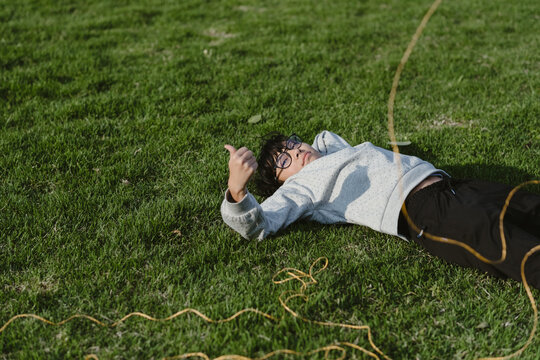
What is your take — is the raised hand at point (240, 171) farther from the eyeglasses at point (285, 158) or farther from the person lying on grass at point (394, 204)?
A: the eyeglasses at point (285, 158)

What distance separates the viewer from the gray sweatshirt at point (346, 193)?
2.86 meters

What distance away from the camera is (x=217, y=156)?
384 cm

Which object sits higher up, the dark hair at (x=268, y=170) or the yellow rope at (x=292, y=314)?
the dark hair at (x=268, y=170)

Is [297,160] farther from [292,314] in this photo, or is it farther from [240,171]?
[292,314]

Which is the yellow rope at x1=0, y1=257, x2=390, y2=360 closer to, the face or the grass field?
the grass field

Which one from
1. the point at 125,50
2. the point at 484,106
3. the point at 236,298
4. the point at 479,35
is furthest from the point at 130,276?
the point at 479,35

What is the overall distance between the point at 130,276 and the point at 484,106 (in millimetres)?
3695

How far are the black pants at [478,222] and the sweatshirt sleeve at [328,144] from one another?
0.83 metres

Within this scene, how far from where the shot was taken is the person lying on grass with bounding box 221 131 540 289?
2.62 metres

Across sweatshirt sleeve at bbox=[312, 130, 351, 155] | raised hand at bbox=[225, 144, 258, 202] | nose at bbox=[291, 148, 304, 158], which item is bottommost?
sweatshirt sleeve at bbox=[312, 130, 351, 155]

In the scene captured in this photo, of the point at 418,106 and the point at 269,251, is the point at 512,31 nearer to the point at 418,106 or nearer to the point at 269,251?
the point at 418,106

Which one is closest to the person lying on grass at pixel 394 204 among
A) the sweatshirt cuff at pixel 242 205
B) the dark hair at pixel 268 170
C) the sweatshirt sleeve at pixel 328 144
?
the sweatshirt cuff at pixel 242 205

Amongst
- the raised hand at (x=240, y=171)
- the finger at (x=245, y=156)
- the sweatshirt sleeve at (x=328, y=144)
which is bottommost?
the sweatshirt sleeve at (x=328, y=144)

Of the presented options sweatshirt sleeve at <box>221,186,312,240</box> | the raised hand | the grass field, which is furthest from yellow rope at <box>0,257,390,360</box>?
the raised hand
